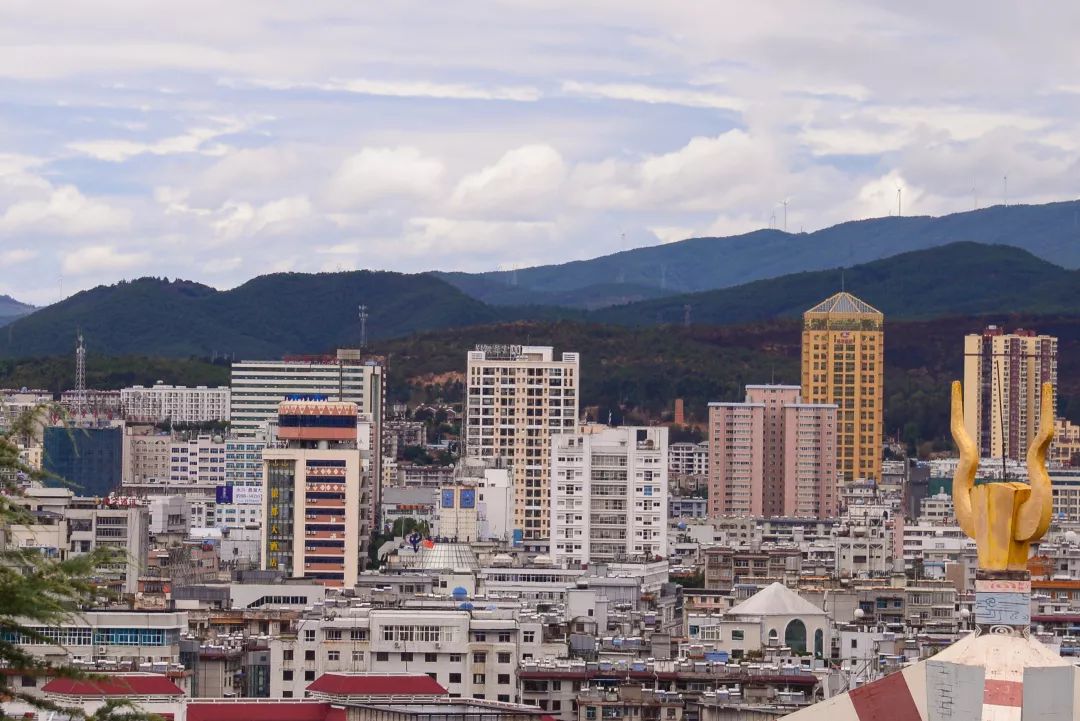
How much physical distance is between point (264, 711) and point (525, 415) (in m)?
86.2

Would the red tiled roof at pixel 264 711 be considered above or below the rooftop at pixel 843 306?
below

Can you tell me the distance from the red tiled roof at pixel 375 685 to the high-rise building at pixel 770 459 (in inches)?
3714

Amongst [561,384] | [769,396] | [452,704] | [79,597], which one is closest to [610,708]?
[452,704]

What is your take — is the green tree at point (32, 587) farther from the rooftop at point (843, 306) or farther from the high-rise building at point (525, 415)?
the rooftop at point (843, 306)

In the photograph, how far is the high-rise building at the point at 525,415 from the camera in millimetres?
125000

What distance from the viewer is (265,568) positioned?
90.4 m

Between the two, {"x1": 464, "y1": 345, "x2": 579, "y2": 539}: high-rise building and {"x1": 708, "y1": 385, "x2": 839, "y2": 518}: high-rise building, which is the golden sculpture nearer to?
{"x1": 464, "y1": 345, "x2": 579, "y2": 539}: high-rise building

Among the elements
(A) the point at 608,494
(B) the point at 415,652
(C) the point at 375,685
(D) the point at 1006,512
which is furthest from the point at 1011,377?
(D) the point at 1006,512

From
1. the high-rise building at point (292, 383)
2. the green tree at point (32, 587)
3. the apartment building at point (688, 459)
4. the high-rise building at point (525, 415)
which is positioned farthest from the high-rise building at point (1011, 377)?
the green tree at point (32, 587)

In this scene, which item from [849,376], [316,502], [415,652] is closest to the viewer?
[415,652]

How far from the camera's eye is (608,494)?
94.5 metres

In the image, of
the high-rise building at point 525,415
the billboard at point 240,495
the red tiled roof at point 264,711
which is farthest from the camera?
the billboard at point 240,495

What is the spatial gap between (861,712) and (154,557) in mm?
82312

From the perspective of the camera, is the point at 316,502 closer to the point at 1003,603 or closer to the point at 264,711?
the point at 264,711
